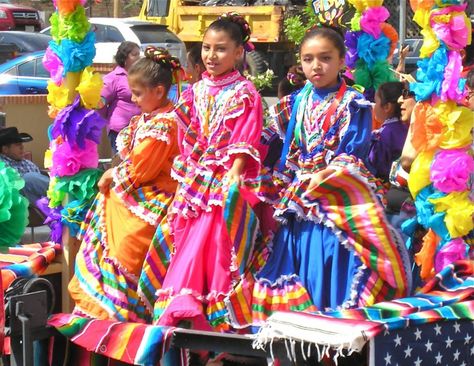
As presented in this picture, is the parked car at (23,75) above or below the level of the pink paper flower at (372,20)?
below

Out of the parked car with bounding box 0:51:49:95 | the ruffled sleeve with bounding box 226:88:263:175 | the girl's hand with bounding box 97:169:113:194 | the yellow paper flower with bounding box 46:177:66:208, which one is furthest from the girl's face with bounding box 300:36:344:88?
the parked car with bounding box 0:51:49:95

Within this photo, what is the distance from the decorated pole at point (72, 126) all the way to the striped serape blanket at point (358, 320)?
5.51 feet

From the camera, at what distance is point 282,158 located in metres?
4.08

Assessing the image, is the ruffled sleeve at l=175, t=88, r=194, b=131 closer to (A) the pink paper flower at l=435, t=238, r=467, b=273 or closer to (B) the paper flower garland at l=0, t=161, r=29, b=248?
(B) the paper flower garland at l=0, t=161, r=29, b=248

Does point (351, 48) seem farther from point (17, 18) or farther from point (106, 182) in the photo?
point (17, 18)

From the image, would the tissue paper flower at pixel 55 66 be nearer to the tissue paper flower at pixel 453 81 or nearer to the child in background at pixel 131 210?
the child in background at pixel 131 210

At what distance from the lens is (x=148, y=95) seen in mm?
4430

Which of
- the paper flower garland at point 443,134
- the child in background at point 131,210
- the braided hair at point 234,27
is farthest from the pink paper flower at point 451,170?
the child in background at point 131,210

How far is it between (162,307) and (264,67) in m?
12.7

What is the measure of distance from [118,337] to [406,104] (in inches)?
75.9

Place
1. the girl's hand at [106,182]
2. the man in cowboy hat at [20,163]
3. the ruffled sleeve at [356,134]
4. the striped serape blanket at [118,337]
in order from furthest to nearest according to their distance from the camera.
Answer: the man in cowboy hat at [20,163] < the girl's hand at [106,182] < the ruffled sleeve at [356,134] < the striped serape blanket at [118,337]

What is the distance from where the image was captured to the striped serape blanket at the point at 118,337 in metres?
3.51

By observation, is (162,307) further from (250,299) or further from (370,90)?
(370,90)

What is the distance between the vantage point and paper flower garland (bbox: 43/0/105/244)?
458 cm
